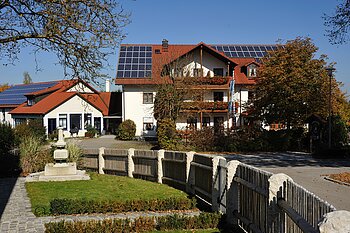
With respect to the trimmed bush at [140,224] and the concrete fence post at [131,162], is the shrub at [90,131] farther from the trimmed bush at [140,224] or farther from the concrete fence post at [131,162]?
the trimmed bush at [140,224]

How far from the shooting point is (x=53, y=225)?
8711mm

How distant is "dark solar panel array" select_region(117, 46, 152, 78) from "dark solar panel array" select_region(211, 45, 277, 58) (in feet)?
31.5

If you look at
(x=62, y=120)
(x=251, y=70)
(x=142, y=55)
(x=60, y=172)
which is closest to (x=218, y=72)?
(x=251, y=70)

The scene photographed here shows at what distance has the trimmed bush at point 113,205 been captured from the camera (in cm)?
1097

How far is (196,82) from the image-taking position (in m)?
39.8

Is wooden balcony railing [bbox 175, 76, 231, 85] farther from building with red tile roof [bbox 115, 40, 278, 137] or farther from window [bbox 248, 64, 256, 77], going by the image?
window [bbox 248, 64, 256, 77]

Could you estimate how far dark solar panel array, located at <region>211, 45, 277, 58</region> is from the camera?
165 ft

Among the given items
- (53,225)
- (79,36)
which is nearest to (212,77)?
(79,36)

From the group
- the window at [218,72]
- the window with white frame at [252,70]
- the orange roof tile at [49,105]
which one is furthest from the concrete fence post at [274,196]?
the window with white frame at [252,70]

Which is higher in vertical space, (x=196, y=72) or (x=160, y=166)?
(x=196, y=72)

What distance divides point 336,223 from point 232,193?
5.85 m

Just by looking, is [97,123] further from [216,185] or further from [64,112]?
[216,185]

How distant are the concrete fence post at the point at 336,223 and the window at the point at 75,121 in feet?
145

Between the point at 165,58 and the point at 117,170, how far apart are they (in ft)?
86.8
